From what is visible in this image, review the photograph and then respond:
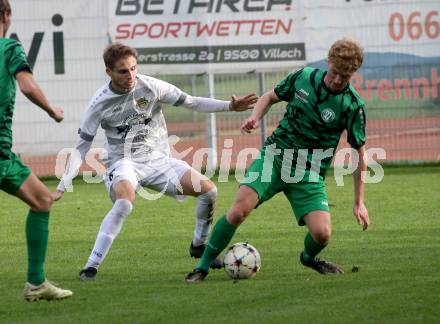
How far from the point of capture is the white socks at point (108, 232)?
8.61 m

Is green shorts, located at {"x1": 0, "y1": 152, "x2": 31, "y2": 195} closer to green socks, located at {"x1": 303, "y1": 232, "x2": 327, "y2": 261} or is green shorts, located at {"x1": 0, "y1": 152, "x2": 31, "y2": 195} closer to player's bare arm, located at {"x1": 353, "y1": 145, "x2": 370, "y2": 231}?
green socks, located at {"x1": 303, "y1": 232, "x2": 327, "y2": 261}

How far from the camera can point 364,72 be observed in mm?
19109

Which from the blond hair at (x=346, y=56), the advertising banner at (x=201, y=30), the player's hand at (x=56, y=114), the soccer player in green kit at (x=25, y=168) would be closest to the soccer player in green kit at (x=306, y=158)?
the blond hair at (x=346, y=56)

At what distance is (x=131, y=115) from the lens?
9.27 m

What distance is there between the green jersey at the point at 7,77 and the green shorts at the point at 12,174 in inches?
2.1

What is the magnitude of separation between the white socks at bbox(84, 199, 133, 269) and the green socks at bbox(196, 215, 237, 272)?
779 millimetres

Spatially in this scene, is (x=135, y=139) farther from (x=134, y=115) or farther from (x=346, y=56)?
(x=346, y=56)

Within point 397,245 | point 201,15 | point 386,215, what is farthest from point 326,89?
point 201,15

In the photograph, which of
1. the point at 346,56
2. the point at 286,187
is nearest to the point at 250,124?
the point at 286,187

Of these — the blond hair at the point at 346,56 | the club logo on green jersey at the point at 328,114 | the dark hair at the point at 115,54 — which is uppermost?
the dark hair at the point at 115,54

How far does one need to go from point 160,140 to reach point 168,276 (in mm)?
1456

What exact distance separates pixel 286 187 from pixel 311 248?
49 cm

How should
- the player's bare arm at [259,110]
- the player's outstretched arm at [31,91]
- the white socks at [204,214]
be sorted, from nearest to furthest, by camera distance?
the player's outstretched arm at [31,91]
the player's bare arm at [259,110]
the white socks at [204,214]

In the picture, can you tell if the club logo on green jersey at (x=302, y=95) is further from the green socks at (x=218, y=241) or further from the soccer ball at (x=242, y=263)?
the soccer ball at (x=242, y=263)
